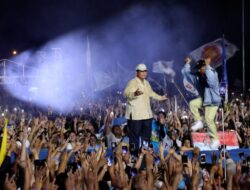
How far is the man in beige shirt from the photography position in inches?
322

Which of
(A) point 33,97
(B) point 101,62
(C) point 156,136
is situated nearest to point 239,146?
(C) point 156,136

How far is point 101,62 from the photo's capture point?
26203 millimetres

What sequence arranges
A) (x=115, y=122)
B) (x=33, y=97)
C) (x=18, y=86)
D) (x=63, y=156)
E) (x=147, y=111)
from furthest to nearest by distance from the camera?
1. (x=18, y=86)
2. (x=33, y=97)
3. (x=115, y=122)
4. (x=147, y=111)
5. (x=63, y=156)

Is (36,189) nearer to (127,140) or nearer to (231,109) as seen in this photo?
(127,140)

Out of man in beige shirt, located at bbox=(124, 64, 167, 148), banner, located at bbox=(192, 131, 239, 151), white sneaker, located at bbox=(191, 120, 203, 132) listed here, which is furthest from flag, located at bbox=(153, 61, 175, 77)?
man in beige shirt, located at bbox=(124, 64, 167, 148)

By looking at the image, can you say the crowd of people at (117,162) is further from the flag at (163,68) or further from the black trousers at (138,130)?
the flag at (163,68)

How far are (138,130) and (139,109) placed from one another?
385 mm

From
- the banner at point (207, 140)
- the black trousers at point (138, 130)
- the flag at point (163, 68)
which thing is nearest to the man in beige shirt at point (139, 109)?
the black trousers at point (138, 130)

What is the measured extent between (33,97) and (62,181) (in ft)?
53.0

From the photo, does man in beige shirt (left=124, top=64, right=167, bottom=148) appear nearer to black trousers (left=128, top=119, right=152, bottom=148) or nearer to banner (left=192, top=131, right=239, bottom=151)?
black trousers (left=128, top=119, right=152, bottom=148)

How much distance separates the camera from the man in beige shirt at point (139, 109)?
817 centimetres

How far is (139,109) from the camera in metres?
8.33

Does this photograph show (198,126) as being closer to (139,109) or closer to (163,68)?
(139,109)

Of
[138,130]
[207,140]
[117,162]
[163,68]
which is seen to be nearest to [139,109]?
[138,130]
